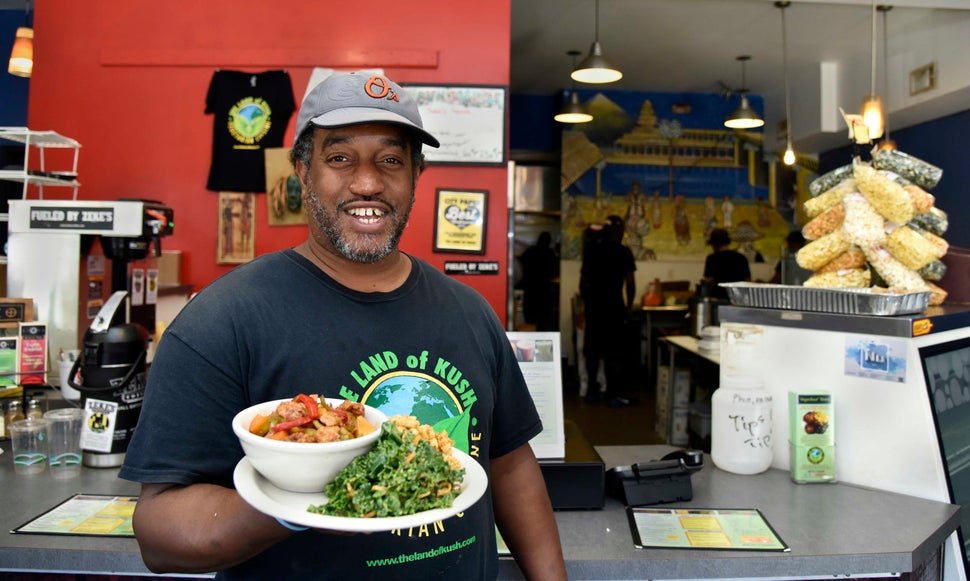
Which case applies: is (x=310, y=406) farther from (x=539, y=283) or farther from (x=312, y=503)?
(x=539, y=283)

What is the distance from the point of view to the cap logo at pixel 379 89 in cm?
120

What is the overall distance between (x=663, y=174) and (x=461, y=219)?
5.76 m

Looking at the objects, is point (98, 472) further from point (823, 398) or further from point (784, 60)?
point (784, 60)

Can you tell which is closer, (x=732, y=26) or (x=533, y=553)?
(x=533, y=553)

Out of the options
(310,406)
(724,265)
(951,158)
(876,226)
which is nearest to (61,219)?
(310,406)

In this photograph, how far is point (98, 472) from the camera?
1.94 meters

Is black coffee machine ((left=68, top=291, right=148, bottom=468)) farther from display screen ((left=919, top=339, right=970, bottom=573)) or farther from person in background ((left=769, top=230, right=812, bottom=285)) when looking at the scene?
person in background ((left=769, top=230, right=812, bottom=285))

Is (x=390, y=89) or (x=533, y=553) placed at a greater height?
(x=390, y=89)

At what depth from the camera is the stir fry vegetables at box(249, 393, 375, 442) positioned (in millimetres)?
916

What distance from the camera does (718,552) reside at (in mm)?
1551

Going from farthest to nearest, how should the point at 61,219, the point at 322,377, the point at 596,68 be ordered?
the point at 596,68 → the point at 61,219 → the point at 322,377

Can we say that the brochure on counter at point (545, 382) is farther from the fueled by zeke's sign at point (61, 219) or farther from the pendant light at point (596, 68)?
the pendant light at point (596, 68)

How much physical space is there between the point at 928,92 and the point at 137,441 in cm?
762

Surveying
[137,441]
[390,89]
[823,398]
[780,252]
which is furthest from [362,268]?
[780,252]
